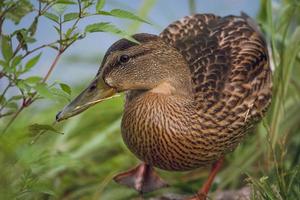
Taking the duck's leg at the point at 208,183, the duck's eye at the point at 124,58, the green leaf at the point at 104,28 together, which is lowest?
the duck's leg at the point at 208,183

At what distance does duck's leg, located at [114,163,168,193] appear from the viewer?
489 centimetres

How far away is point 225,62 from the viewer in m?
4.57

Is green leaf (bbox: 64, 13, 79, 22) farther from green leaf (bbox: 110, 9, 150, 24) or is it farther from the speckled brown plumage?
the speckled brown plumage

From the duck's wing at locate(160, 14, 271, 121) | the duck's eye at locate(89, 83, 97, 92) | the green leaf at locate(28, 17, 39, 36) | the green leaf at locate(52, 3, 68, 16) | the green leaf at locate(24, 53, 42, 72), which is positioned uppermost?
the green leaf at locate(52, 3, 68, 16)

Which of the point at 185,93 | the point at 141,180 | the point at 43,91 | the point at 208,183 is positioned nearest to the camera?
the point at 43,91

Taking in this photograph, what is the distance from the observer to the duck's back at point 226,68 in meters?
4.45

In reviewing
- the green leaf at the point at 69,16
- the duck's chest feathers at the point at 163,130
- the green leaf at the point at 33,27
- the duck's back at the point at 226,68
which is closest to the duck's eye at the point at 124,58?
the duck's chest feathers at the point at 163,130

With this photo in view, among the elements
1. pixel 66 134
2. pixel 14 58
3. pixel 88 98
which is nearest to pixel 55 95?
pixel 14 58

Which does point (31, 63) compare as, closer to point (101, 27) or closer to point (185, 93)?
point (101, 27)

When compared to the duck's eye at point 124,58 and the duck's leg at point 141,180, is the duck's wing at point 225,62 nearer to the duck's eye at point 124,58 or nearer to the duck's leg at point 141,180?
the duck's eye at point 124,58

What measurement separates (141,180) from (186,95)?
2.39ft

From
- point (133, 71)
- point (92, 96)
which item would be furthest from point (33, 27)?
point (133, 71)

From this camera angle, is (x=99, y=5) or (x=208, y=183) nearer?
(x=99, y=5)

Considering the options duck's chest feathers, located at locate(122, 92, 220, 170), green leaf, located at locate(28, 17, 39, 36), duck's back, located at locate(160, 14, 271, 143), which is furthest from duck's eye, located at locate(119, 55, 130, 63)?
green leaf, located at locate(28, 17, 39, 36)
